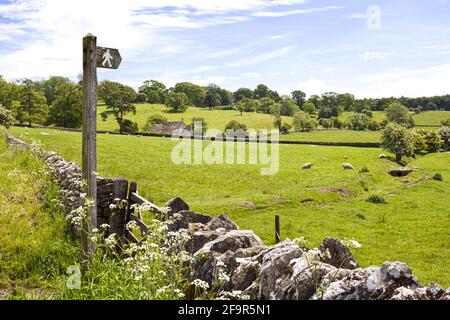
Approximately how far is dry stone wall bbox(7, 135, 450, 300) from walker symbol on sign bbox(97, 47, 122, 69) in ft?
12.8

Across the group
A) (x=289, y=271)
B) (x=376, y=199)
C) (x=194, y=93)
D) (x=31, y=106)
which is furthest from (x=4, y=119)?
(x=194, y=93)

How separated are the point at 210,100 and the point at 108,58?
177213 millimetres

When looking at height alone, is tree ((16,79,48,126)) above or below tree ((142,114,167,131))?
above

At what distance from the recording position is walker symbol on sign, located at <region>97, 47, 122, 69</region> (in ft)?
29.0

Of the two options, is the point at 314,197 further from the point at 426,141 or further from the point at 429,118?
the point at 429,118

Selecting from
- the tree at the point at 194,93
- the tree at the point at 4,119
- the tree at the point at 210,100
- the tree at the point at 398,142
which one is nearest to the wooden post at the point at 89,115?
the tree at the point at 4,119

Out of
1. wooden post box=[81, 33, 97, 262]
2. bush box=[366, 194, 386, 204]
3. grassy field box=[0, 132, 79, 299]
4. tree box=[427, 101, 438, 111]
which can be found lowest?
bush box=[366, 194, 386, 204]

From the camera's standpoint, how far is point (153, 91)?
561 ft

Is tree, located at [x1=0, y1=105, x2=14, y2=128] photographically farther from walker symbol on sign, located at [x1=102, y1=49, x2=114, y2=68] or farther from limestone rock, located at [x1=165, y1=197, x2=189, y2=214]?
limestone rock, located at [x1=165, y1=197, x2=189, y2=214]

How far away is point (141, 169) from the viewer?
41.5 metres

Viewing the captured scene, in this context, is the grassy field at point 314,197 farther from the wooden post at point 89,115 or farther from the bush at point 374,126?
the bush at point 374,126

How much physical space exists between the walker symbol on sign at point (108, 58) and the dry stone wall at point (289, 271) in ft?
12.8

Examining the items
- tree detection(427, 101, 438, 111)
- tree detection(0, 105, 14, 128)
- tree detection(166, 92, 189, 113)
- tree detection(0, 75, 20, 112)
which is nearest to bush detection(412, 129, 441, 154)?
tree detection(0, 105, 14, 128)

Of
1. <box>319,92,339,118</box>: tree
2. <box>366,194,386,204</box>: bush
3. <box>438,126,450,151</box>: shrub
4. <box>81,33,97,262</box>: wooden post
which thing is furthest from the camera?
<box>319,92,339,118</box>: tree
